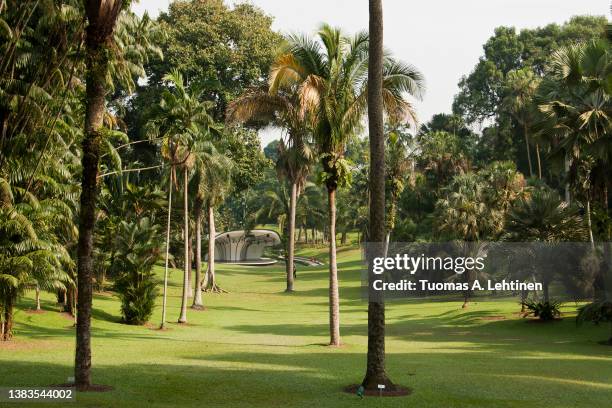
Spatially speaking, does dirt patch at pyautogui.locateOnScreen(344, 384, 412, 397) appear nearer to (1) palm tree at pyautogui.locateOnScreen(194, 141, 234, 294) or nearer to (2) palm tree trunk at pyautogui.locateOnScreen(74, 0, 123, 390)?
(2) palm tree trunk at pyautogui.locateOnScreen(74, 0, 123, 390)

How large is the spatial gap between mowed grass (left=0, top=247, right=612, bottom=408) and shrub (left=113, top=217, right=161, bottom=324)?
1.06 metres

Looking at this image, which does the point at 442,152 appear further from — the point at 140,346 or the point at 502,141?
the point at 140,346

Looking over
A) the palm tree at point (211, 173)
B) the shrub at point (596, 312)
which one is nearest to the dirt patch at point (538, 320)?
the shrub at point (596, 312)

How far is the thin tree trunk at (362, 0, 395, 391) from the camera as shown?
61.8ft

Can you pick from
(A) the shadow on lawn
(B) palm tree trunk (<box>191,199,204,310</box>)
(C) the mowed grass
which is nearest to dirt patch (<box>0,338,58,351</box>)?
Result: (C) the mowed grass

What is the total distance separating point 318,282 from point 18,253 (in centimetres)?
5401

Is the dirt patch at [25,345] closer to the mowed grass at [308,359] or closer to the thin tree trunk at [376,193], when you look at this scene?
the mowed grass at [308,359]

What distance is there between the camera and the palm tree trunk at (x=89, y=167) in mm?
17969

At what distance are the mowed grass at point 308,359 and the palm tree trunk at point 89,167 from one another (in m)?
1.25

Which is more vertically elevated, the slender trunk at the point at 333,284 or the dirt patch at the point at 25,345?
the slender trunk at the point at 333,284

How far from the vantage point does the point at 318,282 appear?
80.6 meters

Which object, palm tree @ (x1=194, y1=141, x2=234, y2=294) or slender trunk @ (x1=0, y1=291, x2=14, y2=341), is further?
palm tree @ (x1=194, y1=141, x2=234, y2=294)

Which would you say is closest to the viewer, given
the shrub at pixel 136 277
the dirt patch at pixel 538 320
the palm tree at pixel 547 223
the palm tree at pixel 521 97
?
the shrub at pixel 136 277

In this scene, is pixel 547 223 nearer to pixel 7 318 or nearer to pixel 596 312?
pixel 596 312
